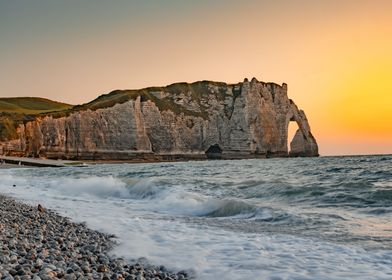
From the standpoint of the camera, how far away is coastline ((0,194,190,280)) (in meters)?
5.71

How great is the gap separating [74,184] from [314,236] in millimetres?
20869

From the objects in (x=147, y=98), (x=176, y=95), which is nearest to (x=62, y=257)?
(x=147, y=98)

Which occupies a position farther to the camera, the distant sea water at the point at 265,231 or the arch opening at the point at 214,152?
the arch opening at the point at 214,152

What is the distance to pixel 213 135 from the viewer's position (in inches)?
4286

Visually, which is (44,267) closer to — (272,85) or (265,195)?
(265,195)

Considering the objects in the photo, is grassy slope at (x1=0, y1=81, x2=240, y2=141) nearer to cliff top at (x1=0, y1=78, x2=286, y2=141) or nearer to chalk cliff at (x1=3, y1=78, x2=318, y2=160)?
cliff top at (x1=0, y1=78, x2=286, y2=141)

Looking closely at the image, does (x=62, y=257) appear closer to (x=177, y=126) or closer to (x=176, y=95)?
(x=177, y=126)

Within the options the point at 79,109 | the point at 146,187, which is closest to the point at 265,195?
the point at 146,187

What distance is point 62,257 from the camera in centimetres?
670

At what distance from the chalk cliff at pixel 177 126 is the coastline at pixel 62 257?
75152 mm

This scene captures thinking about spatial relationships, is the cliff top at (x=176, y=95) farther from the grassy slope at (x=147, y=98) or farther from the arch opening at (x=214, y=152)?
the arch opening at (x=214, y=152)

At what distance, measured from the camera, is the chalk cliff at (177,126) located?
8731 centimetres

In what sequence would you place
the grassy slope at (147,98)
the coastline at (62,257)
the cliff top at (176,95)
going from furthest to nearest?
the cliff top at (176,95) < the grassy slope at (147,98) < the coastline at (62,257)

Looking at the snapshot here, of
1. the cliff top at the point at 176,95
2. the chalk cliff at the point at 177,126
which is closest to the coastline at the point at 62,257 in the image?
the chalk cliff at the point at 177,126
